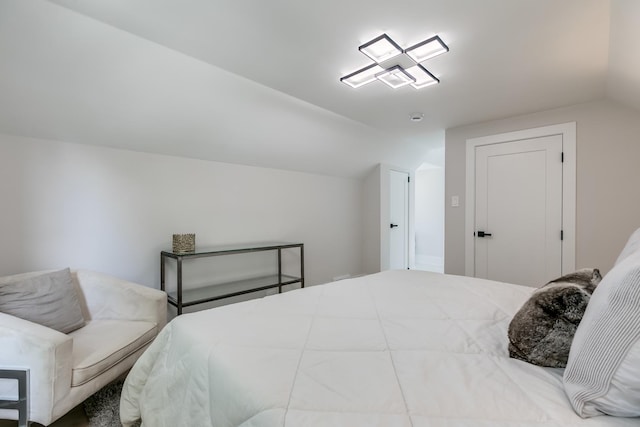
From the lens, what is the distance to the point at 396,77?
7.11ft

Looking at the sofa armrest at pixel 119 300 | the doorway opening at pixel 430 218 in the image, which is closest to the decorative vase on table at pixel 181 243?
the sofa armrest at pixel 119 300

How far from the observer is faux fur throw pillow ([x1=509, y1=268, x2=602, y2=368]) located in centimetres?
96

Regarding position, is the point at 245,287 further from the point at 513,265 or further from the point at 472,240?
the point at 513,265

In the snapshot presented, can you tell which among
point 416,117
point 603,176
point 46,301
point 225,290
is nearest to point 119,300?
point 46,301

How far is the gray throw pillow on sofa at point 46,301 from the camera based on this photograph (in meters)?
1.65

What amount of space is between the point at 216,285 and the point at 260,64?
2.19 m

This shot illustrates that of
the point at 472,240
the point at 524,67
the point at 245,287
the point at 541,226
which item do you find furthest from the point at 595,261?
the point at 245,287

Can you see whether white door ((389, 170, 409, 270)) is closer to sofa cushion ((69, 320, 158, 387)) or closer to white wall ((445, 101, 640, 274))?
white wall ((445, 101, 640, 274))

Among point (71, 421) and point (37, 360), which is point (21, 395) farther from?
point (71, 421)

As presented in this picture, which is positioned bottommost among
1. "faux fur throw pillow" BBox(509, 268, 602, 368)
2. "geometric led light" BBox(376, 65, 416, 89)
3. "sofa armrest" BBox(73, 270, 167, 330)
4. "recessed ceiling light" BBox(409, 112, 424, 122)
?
"sofa armrest" BBox(73, 270, 167, 330)

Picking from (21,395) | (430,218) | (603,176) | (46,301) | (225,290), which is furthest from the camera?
(430,218)

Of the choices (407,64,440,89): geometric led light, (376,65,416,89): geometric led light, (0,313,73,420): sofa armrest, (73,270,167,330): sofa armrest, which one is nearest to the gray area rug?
(0,313,73,420): sofa armrest

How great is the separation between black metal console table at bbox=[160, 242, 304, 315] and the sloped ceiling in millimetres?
973

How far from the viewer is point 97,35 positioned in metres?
1.70
